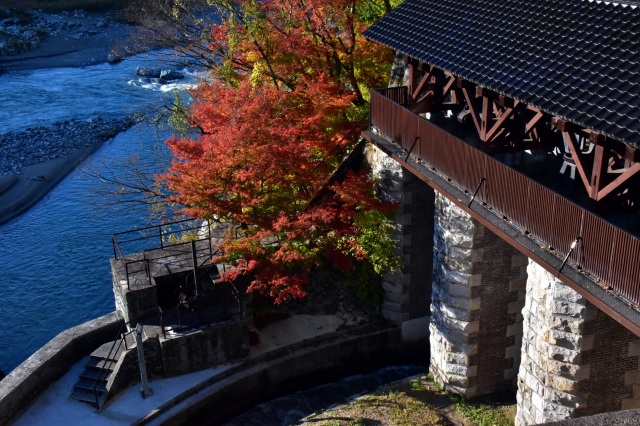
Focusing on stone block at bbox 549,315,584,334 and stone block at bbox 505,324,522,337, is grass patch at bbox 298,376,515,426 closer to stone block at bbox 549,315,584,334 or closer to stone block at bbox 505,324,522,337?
stone block at bbox 505,324,522,337

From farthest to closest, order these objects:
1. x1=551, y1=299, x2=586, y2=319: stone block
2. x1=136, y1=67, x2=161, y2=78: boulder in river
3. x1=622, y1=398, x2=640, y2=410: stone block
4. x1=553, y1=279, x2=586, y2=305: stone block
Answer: x1=136, y1=67, x2=161, y2=78: boulder in river < x1=622, y1=398, x2=640, y2=410: stone block < x1=551, y1=299, x2=586, y2=319: stone block < x1=553, y1=279, x2=586, y2=305: stone block

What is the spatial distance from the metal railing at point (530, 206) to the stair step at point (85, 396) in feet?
33.1

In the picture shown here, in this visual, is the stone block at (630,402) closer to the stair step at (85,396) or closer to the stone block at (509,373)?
the stone block at (509,373)

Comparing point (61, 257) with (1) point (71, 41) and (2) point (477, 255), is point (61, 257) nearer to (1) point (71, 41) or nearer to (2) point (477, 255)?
(2) point (477, 255)

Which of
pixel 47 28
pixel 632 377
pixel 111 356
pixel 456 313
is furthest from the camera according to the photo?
pixel 47 28

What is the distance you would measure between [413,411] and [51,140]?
32.6m

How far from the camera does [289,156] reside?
1670 cm

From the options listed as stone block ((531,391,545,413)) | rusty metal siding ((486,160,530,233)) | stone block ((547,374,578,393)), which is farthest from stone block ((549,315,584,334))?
rusty metal siding ((486,160,530,233))

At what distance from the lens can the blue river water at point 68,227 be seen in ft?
81.3

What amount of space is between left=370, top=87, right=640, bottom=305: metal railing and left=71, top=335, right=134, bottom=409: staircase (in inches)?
363

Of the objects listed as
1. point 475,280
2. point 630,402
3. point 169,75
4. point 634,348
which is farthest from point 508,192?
point 169,75

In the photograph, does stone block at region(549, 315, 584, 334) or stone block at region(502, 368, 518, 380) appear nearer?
stone block at region(549, 315, 584, 334)

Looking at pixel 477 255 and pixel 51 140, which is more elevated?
pixel 477 255

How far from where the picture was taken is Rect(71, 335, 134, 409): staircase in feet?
55.3
